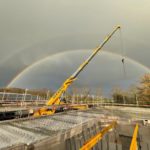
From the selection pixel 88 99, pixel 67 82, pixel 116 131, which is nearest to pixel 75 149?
pixel 116 131

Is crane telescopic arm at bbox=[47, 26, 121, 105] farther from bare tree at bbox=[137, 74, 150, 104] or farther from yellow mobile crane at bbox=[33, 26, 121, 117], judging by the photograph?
bare tree at bbox=[137, 74, 150, 104]

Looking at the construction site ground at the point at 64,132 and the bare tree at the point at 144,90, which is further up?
the bare tree at the point at 144,90

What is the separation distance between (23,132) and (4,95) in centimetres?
2044

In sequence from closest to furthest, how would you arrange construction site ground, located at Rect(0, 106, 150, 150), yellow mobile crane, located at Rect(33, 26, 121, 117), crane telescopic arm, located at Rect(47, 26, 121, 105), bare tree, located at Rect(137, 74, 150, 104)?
construction site ground, located at Rect(0, 106, 150, 150) → yellow mobile crane, located at Rect(33, 26, 121, 117) → crane telescopic arm, located at Rect(47, 26, 121, 105) → bare tree, located at Rect(137, 74, 150, 104)

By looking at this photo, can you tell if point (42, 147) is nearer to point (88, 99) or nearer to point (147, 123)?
point (147, 123)

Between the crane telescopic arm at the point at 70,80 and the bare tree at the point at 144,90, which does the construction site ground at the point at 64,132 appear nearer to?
the crane telescopic arm at the point at 70,80

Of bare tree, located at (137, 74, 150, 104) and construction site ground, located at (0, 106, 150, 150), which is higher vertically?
bare tree, located at (137, 74, 150, 104)

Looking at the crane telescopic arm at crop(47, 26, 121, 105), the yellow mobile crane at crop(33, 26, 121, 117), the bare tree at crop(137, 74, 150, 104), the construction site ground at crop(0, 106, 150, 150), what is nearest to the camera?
the construction site ground at crop(0, 106, 150, 150)

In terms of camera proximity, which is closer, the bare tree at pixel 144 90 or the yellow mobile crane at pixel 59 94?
the yellow mobile crane at pixel 59 94

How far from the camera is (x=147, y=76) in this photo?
47312 mm

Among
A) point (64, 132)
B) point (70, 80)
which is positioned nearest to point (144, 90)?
point (70, 80)

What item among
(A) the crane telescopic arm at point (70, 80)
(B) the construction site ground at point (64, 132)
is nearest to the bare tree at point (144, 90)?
(A) the crane telescopic arm at point (70, 80)

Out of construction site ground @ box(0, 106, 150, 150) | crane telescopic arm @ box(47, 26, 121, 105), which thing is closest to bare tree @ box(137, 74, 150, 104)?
crane telescopic arm @ box(47, 26, 121, 105)

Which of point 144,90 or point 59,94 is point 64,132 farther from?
point 144,90
